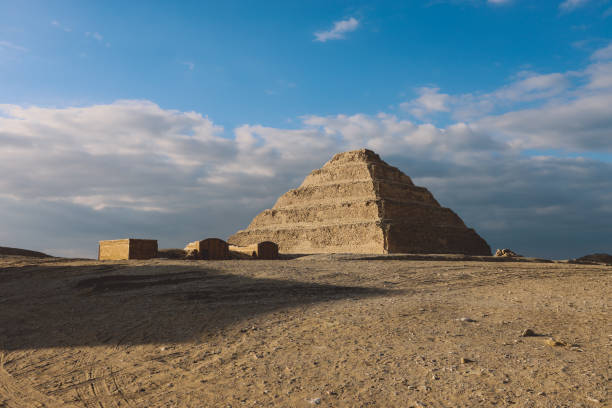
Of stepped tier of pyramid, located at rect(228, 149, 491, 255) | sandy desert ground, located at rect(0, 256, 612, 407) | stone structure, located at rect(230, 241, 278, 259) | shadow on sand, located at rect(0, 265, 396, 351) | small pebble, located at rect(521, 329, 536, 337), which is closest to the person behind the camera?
sandy desert ground, located at rect(0, 256, 612, 407)

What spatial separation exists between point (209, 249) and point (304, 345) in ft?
63.8

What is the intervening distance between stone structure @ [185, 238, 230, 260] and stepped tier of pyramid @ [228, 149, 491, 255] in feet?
64.7

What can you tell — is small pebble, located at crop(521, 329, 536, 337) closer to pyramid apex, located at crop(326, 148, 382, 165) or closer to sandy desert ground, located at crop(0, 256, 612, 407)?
sandy desert ground, located at crop(0, 256, 612, 407)

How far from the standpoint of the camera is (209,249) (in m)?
25.0

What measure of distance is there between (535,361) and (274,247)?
23.8 metres

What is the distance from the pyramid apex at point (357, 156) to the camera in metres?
55.6

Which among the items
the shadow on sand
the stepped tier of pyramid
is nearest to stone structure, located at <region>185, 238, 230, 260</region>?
the shadow on sand

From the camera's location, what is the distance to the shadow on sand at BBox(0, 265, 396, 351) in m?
7.66

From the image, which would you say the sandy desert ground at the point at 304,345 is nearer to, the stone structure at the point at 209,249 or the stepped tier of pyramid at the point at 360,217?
the stone structure at the point at 209,249

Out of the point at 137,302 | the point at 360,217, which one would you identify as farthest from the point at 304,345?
the point at 360,217

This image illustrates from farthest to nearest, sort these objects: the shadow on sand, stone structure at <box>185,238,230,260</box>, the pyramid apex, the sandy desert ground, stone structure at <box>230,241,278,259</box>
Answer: the pyramid apex
stone structure at <box>230,241,278,259</box>
stone structure at <box>185,238,230,260</box>
the shadow on sand
the sandy desert ground

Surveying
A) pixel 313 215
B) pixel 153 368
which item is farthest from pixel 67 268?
pixel 313 215

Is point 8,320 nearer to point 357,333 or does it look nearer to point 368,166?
point 357,333

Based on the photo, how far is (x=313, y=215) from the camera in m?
49.9
